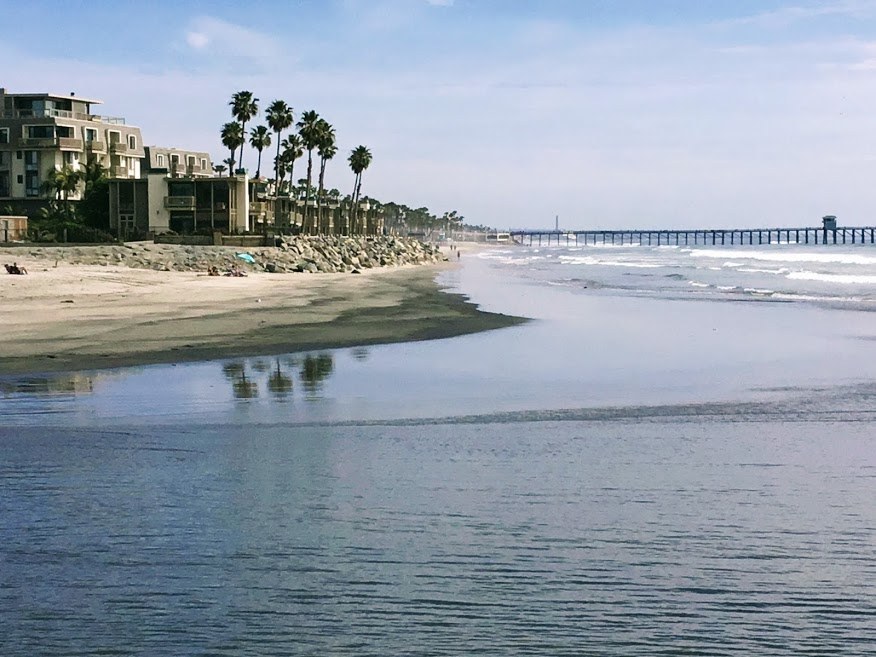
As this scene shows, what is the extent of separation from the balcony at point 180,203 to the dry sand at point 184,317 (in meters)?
29.5

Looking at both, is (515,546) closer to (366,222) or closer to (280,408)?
(280,408)

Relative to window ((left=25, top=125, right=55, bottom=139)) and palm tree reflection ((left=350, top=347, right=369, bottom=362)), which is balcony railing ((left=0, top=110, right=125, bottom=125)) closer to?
window ((left=25, top=125, right=55, bottom=139))

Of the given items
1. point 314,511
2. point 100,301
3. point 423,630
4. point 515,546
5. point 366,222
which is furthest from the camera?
point 366,222

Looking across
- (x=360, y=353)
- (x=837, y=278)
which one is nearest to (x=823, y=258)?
(x=837, y=278)

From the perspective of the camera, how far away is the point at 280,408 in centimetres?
1423

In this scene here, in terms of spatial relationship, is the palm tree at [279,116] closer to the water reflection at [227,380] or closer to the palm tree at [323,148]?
the palm tree at [323,148]

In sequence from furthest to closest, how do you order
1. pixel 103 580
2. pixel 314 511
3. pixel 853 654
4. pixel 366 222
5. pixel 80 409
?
pixel 366 222, pixel 80 409, pixel 314 511, pixel 103 580, pixel 853 654

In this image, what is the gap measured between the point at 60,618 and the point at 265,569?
139 centimetres

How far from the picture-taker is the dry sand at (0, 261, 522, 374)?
66.6 feet

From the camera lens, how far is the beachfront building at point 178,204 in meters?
77.2

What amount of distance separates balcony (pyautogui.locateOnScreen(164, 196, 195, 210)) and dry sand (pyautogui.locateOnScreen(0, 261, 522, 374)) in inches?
1160

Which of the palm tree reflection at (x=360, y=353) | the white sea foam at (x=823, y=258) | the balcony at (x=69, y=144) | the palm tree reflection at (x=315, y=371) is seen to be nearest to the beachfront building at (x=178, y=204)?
the balcony at (x=69, y=144)

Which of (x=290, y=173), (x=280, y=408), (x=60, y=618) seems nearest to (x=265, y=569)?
(x=60, y=618)

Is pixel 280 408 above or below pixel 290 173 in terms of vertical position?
below
